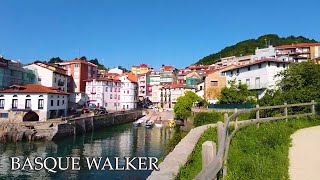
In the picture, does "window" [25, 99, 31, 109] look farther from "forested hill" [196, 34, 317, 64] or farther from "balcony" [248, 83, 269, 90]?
"forested hill" [196, 34, 317, 64]

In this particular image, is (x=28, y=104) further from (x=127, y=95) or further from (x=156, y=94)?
(x=156, y=94)

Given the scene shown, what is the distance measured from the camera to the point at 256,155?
825cm

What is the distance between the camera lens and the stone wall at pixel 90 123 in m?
49.2

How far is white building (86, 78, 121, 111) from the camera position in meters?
84.8

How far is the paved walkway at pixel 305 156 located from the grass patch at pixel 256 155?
7.5 inches

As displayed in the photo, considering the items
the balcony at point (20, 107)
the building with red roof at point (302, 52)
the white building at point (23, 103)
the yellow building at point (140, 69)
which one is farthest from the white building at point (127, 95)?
the building with red roof at point (302, 52)

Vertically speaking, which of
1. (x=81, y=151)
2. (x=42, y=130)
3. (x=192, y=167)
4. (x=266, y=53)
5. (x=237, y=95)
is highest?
(x=266, y=53)

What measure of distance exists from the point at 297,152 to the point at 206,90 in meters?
53.9

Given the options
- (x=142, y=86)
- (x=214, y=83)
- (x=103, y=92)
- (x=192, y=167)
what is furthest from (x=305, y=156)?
(x=142, y=86)

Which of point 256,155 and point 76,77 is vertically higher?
point 76,77

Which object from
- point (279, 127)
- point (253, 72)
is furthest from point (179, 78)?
point (279, 127)

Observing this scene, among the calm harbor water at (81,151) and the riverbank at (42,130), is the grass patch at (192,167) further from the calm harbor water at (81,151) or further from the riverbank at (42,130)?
the riverbank at (42,130)

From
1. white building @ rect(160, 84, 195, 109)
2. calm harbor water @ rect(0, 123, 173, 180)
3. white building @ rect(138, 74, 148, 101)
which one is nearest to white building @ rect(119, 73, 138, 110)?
white building @ rect(160, 84, 195, 109)

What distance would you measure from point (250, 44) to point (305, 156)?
135110mm
